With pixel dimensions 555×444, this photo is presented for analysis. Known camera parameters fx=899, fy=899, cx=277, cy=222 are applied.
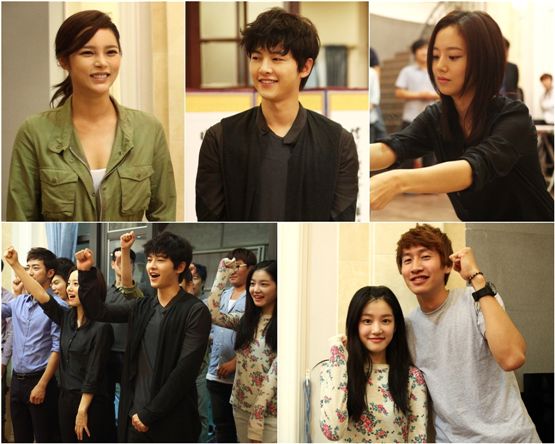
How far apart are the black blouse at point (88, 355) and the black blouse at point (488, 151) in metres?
1.09

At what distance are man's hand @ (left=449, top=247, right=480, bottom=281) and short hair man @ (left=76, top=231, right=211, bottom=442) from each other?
791mm

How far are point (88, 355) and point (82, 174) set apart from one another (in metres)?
0.57

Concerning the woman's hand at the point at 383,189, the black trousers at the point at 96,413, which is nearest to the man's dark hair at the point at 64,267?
the black trousers at the point at 96,413

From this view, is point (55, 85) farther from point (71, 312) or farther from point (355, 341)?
point (355, 341)

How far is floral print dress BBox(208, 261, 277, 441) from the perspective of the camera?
2.80m

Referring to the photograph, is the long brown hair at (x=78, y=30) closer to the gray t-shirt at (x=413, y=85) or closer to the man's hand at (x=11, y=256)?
the man's hand at (x=11, y=256)

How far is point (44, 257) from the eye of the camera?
2.84 metres

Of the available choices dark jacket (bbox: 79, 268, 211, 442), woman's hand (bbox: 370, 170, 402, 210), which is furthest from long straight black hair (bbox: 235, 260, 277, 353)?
woman's hand (bbox: 370, 170, 402, 210)

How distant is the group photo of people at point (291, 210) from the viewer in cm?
277

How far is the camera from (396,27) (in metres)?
2.79

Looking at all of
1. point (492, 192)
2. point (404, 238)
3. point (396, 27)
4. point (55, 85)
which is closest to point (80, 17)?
point (55, 85)

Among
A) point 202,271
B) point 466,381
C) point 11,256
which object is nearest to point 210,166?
point 202,271

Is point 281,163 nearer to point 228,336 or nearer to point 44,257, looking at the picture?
point 228,336

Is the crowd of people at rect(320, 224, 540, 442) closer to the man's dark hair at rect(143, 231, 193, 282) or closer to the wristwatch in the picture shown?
the wristwatch
